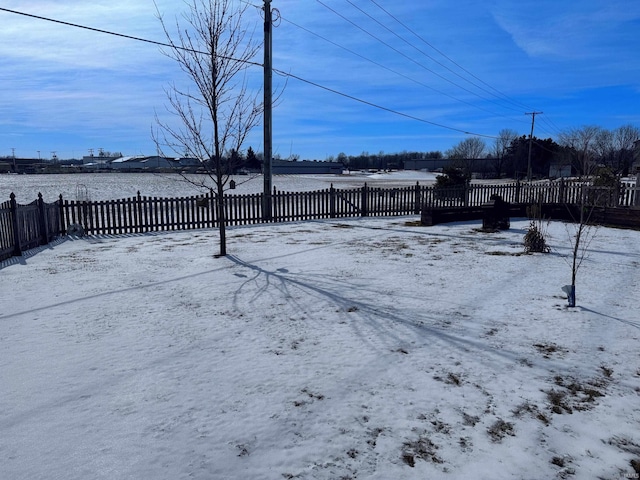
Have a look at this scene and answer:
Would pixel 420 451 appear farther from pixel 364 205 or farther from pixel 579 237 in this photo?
pixel 364 205

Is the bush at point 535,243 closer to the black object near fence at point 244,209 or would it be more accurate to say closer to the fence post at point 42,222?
the black object near fence at point 244,209

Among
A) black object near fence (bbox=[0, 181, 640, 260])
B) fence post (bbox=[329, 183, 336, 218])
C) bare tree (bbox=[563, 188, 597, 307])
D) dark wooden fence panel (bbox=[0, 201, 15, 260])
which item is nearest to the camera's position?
bare tree (bbox=[563, 188, 597, 307])

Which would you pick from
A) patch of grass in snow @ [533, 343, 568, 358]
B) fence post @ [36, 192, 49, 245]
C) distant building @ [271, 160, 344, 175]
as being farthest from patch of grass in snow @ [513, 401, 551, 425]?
distant building @ [271, 160, 344, 175]

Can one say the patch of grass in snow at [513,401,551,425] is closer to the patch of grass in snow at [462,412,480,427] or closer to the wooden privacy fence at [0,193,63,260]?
the patch of grass in snow at [462,412,480,427]

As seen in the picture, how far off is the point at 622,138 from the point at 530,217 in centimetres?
8823

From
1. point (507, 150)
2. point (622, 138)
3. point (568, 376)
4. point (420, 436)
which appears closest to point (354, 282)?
point (568, 376)

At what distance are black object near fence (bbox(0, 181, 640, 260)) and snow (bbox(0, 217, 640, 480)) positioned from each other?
276 cm

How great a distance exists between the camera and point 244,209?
15406 mm

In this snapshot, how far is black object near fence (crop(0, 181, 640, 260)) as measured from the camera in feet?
34.6

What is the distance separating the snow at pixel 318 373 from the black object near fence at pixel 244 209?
276cm

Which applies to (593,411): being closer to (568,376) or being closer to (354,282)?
(568,376)

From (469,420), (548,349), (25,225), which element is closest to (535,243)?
(548,349)

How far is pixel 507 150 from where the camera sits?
8856cm

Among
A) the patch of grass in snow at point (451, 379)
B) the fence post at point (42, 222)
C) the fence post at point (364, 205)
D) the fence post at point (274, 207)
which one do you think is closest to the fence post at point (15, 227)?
the fence post at point (42, 222)
